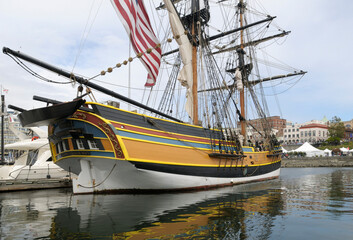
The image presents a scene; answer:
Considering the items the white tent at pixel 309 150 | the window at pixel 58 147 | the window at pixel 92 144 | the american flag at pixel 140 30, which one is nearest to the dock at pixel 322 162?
the white tent at pixel 309 150

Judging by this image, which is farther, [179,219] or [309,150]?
[309,150]

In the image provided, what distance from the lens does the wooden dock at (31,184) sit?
1595 cm

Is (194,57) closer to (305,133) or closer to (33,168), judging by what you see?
(33,168)

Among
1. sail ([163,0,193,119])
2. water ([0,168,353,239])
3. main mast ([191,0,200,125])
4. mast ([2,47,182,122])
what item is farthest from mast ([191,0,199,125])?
water ([0,168,353,239])

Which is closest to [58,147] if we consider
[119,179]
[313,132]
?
[119,179]

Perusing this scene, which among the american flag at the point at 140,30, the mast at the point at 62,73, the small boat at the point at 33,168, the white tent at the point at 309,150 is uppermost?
the american flag at the point at 140,30

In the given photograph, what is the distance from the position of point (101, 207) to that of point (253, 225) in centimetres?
527

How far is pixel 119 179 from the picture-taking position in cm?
1282

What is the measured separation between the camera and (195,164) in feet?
47.9

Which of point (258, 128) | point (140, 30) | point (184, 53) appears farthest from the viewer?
point (258, 128)

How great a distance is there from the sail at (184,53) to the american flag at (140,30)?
341 cm

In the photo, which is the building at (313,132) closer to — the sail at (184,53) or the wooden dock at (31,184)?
the sail at (184,53)

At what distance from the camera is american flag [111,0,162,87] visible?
40.7 feet

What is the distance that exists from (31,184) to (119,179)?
23.8 feet
